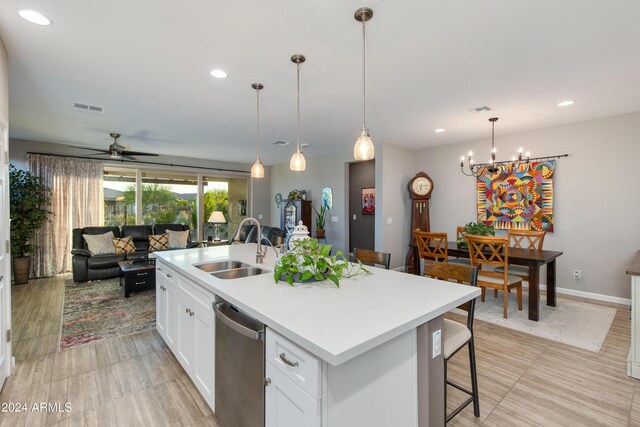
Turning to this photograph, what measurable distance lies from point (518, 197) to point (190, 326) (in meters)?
4.92

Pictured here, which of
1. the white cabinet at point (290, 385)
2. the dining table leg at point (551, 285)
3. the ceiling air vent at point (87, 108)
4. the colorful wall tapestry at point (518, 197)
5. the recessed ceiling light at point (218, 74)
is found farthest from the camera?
the colorful wall tapestry at point (518, 197)

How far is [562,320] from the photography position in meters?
3.31

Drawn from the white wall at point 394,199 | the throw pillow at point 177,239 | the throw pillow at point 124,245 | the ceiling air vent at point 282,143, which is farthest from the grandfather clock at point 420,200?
the throw pillow at point 124,245

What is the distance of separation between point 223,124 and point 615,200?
5.41 meters

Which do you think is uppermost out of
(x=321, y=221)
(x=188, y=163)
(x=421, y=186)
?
(x=188, y=163)

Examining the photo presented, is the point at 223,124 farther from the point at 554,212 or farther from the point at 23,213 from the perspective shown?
the point at 554,212

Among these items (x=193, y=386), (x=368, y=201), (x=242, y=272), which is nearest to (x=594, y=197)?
(x=368, y=201)

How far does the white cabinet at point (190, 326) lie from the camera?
1808 mm

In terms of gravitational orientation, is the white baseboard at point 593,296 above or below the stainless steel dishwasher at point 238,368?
below

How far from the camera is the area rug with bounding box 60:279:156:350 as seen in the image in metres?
3.01

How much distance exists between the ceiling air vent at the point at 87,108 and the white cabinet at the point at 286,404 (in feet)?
12.6

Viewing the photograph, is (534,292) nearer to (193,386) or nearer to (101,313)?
(193,386)

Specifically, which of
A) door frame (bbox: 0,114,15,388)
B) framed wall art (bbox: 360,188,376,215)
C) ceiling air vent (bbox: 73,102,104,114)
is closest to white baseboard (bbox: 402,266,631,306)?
framed wall art (bbox: 360,188,376,215)

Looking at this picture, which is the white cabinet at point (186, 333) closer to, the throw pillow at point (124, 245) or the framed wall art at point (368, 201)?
the throw pillow at point (124, 245)
